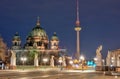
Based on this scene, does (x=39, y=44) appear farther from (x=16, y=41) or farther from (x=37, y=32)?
(x=16, y=41)

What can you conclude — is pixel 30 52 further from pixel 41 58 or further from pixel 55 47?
pixel 55 47

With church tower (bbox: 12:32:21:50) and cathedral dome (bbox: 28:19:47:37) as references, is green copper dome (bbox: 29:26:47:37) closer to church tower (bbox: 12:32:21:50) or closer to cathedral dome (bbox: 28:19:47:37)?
cathedral dome (bbox: 28:19:47:37)

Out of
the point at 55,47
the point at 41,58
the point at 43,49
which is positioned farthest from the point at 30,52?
the point at 55,47

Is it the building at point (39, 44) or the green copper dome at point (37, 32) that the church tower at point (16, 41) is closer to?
the building at point (39, 44)

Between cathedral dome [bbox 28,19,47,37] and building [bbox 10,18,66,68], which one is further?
cathedral dome [bbox 28,19,47,37]

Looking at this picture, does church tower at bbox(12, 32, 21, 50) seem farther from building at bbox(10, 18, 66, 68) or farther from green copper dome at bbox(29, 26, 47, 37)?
green copper dome at bbox(29, 26, 47, 37)

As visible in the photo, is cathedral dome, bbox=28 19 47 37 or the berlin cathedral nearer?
the berlin cathedral

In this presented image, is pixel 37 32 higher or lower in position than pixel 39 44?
higher

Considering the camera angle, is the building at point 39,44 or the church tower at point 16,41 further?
the church tower at point 16,41

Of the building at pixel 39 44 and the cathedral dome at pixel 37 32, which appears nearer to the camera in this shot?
the building at pixel 39 44

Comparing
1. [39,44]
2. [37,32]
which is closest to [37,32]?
[37,32]

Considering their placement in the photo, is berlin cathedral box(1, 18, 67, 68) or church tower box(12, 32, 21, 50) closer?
berlin cathedral box(1, 18, 67, 68)

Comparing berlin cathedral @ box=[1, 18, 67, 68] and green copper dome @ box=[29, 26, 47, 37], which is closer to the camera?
berlin cathedral @ box=[1, 18, 67, 68]

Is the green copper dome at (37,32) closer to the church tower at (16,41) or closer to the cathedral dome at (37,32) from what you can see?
the cathedral dome at (37,32)
